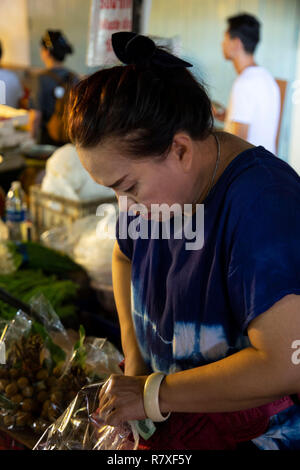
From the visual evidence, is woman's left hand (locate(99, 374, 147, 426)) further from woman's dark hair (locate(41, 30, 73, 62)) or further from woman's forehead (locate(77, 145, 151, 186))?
woman's dark hair (locate(41, 30, 73, 62))

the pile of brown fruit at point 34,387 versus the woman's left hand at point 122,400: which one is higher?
the woman's left hand at point 122,400

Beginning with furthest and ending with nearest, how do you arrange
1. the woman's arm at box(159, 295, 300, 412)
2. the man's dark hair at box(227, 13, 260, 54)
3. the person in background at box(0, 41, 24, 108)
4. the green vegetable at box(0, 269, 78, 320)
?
the person in background at box(0, 41, 24, 108), the man's dark hair at box(227, 13, 260, 54), the green vegetable at box(0, 269, 78, 320), the woman's arm at box(159, 295, 300, 412)

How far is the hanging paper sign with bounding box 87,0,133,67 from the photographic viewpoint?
2.04 m

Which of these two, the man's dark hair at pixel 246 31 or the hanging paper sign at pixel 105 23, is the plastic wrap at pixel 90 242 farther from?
the man's dark hair at pixel 246 31

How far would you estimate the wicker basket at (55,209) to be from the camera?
2.64 metres

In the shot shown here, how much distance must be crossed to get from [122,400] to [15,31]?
8115 millimetres

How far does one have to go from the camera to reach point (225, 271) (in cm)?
98

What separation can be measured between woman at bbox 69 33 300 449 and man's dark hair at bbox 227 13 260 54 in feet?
7.59

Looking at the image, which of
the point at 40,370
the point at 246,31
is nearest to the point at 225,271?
the point at 40,370

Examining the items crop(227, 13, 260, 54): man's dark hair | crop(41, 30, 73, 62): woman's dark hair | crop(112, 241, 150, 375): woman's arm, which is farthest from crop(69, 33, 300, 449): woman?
crop(41, 30, 73, 62): woman's dark hair

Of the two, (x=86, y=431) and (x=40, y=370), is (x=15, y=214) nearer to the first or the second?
(x=40, y=370)

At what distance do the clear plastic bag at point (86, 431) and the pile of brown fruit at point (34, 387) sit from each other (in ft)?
0.32

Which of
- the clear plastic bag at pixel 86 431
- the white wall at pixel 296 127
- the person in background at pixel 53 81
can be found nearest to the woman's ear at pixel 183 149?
Answer: the clear plastic bag at pixel 86 431
